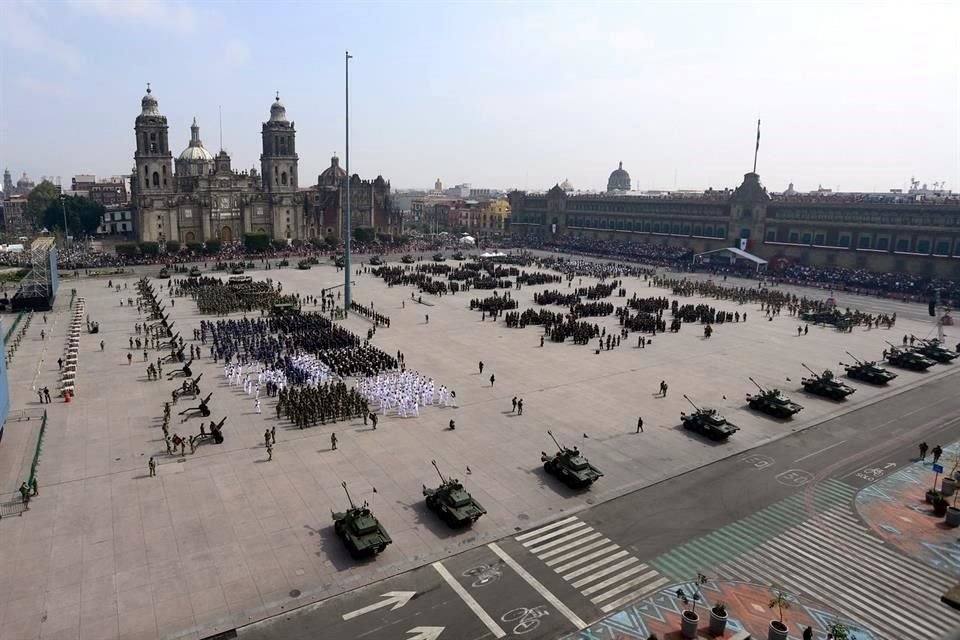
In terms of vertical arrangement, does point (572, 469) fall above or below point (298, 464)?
above

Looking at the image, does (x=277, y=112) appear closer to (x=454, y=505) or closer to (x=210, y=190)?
(x=210, y=190)

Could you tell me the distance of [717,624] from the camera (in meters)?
15.1

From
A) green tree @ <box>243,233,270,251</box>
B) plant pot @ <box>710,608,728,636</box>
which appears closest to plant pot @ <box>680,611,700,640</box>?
plant pot @ <box>710,608,728,636</box>

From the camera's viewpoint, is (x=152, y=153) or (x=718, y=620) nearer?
(x=718, y=620)

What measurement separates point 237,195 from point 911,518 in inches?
4208

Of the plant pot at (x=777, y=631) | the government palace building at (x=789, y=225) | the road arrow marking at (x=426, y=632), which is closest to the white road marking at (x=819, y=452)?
the plant pot at (x=777, y=631)

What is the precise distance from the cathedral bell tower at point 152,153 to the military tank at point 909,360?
10245cm

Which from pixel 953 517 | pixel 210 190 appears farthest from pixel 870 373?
pixel 210 190

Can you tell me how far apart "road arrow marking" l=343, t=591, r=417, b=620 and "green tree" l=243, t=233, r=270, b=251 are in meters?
87.8

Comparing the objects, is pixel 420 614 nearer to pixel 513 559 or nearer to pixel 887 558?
pixel 513 559

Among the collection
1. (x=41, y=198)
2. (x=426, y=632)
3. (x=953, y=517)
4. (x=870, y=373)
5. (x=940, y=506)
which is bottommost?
(x=426, y=632)

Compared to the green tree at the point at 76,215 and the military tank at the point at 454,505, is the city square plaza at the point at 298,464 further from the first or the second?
the green tree at the point at 76,215

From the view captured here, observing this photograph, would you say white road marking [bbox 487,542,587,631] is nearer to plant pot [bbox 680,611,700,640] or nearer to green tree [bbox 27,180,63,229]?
plant pot [bbox 680,611,700,640]

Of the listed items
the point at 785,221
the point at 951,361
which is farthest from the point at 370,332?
the point at 785,221
